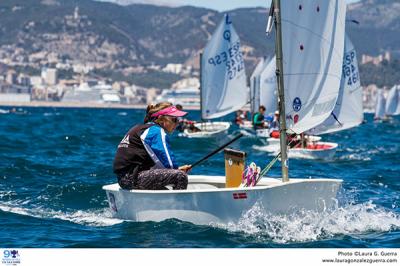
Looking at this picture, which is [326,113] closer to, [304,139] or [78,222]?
[78,222]

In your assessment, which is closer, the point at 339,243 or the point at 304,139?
the point at 339,243

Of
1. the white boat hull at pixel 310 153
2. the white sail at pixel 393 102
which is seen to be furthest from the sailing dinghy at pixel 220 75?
the white sail at pixel 393 102

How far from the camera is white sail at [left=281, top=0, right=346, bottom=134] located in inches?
468

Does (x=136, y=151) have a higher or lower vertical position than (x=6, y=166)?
higher

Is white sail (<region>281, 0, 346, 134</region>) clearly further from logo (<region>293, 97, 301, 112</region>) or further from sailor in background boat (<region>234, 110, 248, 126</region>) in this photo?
sailor in background boat (<region>234, 110, 248, 126</region>)

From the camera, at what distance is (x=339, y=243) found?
10.3 metres

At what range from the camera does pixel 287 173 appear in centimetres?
1108

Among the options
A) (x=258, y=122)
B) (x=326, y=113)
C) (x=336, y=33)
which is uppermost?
(x=336, y=33)

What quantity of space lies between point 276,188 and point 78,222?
294 centimetres

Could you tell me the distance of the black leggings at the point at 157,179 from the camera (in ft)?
36.7

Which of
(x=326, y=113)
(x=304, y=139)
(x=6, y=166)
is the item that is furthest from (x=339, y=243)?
(x=304, y=139)

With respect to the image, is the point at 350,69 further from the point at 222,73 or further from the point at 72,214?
the point at 72,214

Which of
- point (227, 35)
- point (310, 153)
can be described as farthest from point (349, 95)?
point (227, 35)
